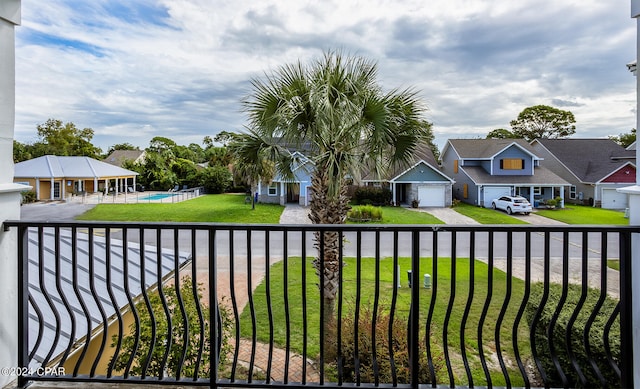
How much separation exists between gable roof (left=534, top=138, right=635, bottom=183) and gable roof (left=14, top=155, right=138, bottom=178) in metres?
8.67

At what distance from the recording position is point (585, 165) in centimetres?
643

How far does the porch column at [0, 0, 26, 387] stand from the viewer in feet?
5.09

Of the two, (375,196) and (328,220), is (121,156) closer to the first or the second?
(328,220)

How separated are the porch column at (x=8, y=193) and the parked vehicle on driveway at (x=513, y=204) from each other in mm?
7775

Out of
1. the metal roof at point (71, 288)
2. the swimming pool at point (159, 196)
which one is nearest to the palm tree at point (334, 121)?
the metal roof at point (71, 288)

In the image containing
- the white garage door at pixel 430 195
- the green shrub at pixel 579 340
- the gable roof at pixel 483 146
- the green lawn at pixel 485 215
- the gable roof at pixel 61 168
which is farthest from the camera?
the white garage door at pixel 430 195

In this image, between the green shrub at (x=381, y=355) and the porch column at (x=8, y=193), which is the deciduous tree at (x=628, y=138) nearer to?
the green shrub at (x=381, y=355)

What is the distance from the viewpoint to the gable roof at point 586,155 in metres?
5.62

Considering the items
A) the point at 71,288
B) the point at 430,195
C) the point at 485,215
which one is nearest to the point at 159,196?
the point at 71,288

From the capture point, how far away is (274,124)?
4.29m

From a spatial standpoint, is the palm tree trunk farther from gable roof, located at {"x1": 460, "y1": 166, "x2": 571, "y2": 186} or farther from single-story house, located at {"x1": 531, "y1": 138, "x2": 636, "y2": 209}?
gable roof, located at {"x1": 460, "y1": 166, "x2": 571, "y2": 186}

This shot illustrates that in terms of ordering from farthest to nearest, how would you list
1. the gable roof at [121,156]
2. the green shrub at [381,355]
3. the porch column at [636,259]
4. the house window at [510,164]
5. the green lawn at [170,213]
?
1. the gable roof at [121,156]
2. the house window at [510,164]
3. the green lawn at [170,213]
4. the green shrub at [381,355]
5. the porch column at [636,259]

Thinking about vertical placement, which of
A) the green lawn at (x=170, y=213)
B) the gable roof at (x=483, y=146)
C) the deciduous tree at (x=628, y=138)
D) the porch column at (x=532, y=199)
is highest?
the gable roof at (x=483, y=146)

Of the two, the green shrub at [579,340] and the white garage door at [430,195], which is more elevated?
the white garage door at [430,195]
